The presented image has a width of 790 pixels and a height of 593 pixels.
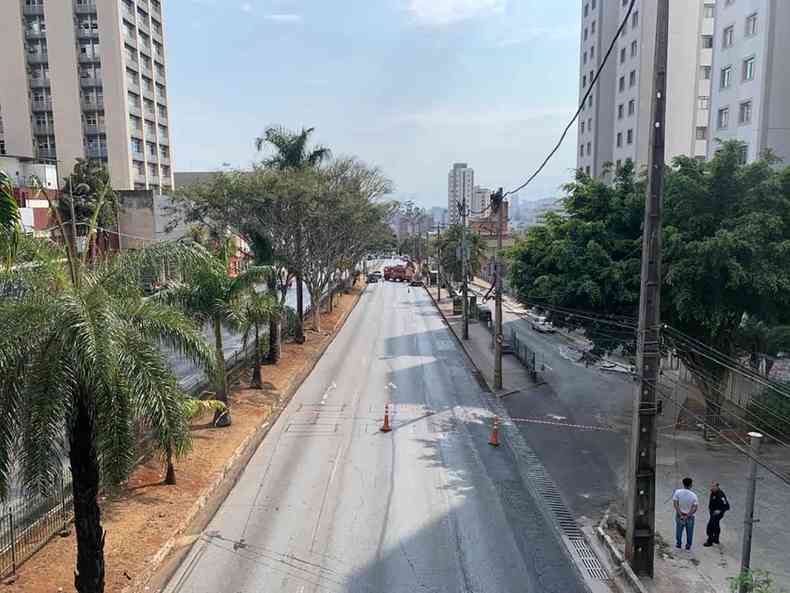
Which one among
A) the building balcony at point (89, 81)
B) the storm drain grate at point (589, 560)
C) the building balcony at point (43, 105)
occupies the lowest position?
the storm drain grate at point (589, 560)

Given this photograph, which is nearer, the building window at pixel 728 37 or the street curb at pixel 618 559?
the street curb at pixel 618 559

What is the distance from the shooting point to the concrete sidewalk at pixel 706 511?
11109 mm

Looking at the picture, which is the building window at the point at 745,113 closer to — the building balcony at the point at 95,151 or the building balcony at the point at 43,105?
the building balcony at the point at 95,151

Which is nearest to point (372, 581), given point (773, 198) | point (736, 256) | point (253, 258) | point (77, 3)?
point (736, 256)

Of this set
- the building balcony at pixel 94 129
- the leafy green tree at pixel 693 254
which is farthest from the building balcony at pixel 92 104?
the leafy green tree at pixel 693 254

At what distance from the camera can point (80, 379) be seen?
8234mm

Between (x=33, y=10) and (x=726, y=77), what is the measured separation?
2397 inches

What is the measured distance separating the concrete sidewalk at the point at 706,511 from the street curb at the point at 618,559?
0.80 feet

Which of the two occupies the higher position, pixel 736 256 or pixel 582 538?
pixel 736 256

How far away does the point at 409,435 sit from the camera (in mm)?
19375

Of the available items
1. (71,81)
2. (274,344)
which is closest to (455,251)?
(274,344)

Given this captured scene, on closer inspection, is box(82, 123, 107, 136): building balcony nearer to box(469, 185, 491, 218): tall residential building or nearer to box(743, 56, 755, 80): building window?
box(743, 56, 755, 80): building window

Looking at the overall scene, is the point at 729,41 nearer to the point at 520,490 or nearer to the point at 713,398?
the point at 713,398

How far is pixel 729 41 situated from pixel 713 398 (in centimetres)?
2674
